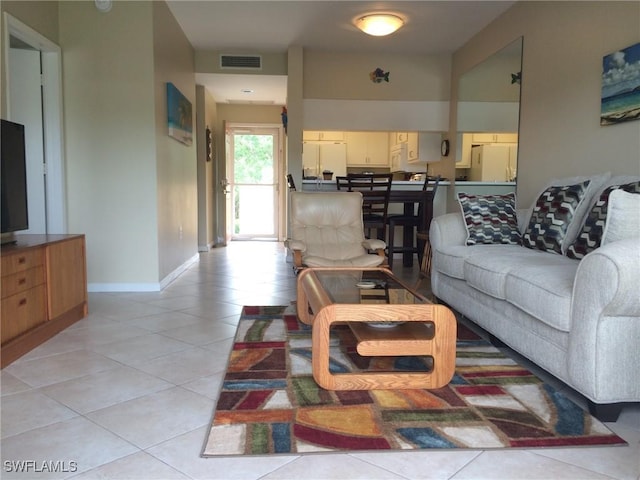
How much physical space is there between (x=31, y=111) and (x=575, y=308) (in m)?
4.03

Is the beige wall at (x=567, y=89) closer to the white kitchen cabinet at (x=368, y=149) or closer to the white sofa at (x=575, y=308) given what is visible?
the white sofa at (x=575, y=308)

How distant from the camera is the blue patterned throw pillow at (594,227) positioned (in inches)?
94.8

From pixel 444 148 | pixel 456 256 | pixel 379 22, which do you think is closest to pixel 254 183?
pixel 444 148

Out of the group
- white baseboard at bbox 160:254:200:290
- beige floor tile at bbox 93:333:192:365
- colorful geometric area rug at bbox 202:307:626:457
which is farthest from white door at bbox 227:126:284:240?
colorful geometric area rug at bbox 202:307:626:457

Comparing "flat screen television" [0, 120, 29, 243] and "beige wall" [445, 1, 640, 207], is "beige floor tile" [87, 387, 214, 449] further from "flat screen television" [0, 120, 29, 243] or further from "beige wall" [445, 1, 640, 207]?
"beige wall" [445, 1, 640, 207]

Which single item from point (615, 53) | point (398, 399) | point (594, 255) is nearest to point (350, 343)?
point (398, 399)

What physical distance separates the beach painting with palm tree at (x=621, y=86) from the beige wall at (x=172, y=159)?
3425 mm

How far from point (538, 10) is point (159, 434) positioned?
434 cm

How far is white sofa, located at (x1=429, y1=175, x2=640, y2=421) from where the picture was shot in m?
1.64

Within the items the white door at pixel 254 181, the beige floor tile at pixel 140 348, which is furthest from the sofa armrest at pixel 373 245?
the white door at pixel 254 181

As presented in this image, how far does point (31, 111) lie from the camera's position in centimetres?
380

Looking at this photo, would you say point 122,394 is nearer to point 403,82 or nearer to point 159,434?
point 159,434

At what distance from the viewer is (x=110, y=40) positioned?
3.95 metres

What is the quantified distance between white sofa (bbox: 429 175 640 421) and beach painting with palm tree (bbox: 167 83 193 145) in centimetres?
303
